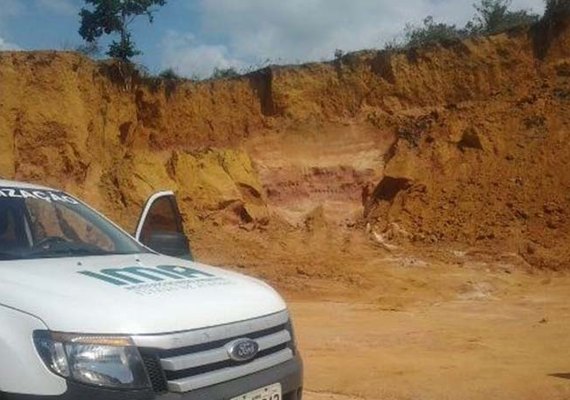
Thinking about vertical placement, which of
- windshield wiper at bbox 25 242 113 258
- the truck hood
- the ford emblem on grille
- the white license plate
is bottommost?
the white license plate

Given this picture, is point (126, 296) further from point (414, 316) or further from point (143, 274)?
point (414, 316)

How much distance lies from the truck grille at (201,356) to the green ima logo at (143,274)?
477 millimetres

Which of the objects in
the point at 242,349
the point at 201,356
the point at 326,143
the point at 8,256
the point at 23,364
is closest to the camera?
the point at 23,364

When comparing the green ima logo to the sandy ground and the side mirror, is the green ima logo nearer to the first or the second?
the side mirror

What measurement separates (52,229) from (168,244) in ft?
2.68

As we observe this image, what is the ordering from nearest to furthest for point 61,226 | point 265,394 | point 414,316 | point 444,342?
point 265,394
point 61,226
point 444,342
point 414,316

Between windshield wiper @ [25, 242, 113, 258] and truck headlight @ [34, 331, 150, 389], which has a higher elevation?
windshield wiper @ [25, 242, 113, 258]

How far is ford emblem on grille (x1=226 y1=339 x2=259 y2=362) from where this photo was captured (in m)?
3.39

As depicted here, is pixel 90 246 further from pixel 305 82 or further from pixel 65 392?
pixel 305 82

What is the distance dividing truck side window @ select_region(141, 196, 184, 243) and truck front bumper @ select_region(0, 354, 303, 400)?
1.57m

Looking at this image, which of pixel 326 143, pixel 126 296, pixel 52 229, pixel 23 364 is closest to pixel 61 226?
pixel 52 229

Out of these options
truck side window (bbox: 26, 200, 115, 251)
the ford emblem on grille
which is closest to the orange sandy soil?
truck side window (bbox: 26, 200, 115, 251)

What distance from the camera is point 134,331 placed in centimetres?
310

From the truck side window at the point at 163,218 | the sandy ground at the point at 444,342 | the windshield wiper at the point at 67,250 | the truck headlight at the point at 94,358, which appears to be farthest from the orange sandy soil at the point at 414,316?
the truck headlight at the point at 94,358
